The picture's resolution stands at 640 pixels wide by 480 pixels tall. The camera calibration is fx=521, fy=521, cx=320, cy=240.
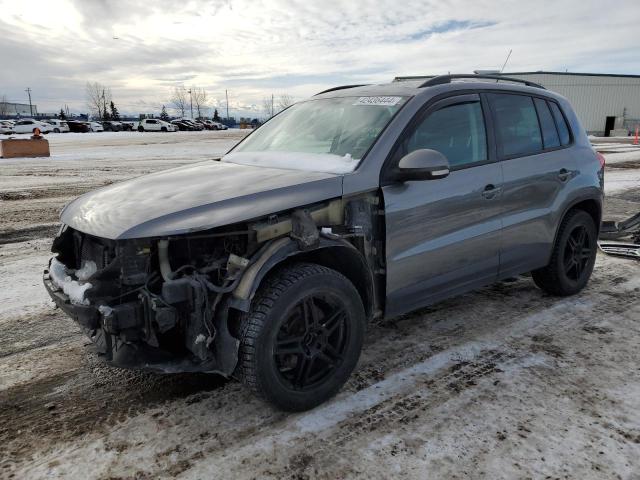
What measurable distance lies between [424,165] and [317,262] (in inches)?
34.4

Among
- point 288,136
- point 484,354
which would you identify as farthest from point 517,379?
point 288,136

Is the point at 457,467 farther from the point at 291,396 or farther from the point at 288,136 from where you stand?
the point at 288,136

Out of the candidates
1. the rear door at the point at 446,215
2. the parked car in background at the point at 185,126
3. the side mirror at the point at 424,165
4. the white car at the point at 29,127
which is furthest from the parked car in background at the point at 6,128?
the side mirror at the point at 424,165

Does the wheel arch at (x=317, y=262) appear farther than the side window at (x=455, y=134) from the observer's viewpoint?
No

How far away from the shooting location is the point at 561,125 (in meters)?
4.70

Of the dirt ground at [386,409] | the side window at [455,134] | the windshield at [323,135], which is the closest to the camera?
the dirt ground at [386,409]

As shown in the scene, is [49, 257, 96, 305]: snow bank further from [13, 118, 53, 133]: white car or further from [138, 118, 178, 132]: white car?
[138, 118, 178, 132]: white car

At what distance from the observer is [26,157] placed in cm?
1831

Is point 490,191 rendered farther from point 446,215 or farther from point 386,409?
point 386,409

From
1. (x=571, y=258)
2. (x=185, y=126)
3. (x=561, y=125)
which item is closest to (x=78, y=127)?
(x=185, y=126)

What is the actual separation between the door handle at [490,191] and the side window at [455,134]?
21cm

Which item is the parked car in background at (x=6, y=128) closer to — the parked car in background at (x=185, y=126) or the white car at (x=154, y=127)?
the white car at (x=154, y=127)

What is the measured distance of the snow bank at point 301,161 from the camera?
129 inches

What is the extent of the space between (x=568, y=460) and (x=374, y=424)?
3.18 ft
